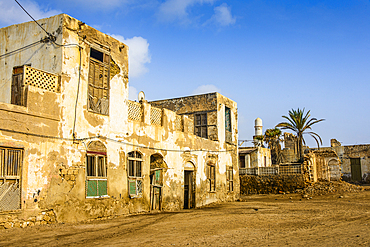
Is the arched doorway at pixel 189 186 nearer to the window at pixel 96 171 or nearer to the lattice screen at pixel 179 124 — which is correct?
the lattice screen at pixel 179 124

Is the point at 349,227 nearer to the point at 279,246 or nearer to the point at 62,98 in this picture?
the point at 279,246

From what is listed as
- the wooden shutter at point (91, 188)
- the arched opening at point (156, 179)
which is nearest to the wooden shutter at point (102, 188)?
the wooden shutter at point (91, 188)

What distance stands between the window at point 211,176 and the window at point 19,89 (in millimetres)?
11233

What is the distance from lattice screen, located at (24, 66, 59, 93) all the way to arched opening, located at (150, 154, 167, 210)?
559 centimetres

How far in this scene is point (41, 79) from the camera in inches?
380

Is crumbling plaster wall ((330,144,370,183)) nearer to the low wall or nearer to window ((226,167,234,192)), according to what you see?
the low wall

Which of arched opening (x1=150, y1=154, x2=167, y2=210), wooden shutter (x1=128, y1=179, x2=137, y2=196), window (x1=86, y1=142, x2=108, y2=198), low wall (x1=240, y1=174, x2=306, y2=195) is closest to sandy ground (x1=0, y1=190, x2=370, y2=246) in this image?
window (x1=86, y1=142, x2=108, y2=198)

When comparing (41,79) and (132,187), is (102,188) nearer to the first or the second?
(132,187)

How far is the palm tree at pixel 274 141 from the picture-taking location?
4250 centimetres

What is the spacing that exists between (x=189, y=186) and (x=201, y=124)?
428 centimetres

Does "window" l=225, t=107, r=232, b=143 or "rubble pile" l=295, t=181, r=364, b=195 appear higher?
"window" l=225, t=107, r=232, b=143

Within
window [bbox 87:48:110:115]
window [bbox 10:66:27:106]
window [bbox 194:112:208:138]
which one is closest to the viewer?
window [bbox 10:66:27:106]

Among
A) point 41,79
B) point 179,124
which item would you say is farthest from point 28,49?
point 179,124

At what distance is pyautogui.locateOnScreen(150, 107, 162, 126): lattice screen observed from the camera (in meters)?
14.3
